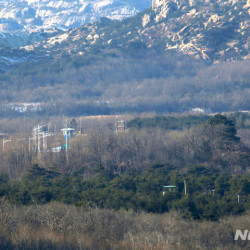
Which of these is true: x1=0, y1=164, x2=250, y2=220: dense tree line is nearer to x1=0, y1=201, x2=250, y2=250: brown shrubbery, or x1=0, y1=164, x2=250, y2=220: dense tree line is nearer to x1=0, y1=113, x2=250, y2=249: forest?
x1=0, y1=113, x2=250, y2=249: forest

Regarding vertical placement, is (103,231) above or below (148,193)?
above

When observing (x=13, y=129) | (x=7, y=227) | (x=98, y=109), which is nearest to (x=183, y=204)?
(x=7, y=227)

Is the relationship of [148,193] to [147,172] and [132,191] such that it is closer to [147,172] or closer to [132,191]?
[132,191]

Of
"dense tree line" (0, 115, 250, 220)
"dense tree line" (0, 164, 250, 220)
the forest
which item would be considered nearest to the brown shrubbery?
the forest

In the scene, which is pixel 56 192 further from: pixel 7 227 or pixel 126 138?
pixel 126 138

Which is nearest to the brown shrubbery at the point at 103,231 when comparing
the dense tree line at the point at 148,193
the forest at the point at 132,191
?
the forest at the point at 132,191

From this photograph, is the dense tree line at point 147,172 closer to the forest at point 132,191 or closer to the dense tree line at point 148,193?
→ the dense tree line at point 148,193

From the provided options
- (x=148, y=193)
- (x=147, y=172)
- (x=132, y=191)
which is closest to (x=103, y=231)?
(x=148, y=193)

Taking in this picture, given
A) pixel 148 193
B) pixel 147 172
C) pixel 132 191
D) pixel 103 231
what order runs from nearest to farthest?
pixel 103 231 → pixel 148 193 → pixel 132 191 → pixel 147 172

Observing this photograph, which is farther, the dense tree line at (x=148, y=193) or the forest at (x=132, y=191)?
the dense tree line at (x=148, y=193)

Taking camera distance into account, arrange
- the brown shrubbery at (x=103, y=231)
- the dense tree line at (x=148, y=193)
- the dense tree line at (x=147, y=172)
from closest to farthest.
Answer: the brown shrubbery at (x=103, y=231), the dense tree line at (x=148, y=193), the dense tree line at (x=147, y=172)

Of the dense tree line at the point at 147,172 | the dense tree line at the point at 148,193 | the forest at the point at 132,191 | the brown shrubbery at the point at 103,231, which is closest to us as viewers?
the brown shrubbery at the point at 103,231
